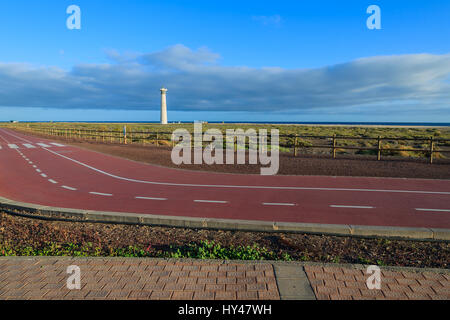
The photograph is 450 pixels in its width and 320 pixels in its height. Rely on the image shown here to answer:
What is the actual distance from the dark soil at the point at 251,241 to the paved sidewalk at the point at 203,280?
0.63 metres

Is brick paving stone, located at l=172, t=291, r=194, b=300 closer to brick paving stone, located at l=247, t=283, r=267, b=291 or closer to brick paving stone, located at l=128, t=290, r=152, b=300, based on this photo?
brick paving stone, located at l=128, t=290, r=152, b=300

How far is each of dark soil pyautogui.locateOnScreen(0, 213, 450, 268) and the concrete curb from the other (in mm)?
148

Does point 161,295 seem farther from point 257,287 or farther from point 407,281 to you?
point 407,281

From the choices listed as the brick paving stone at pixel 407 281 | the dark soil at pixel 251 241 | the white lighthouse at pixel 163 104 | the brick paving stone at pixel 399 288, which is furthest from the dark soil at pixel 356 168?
the white lighthouse at pixel 163 104

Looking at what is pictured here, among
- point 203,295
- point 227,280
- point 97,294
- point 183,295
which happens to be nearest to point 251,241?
point 227,280

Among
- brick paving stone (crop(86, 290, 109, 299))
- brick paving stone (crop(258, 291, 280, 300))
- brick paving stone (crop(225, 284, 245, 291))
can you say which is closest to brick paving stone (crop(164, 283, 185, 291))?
brick paving stone (crop(225, 284, 245, 291))

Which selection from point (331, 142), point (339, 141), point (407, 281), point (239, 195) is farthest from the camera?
point (339, 141)

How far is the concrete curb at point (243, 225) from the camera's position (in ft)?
18.6

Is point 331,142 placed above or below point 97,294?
above

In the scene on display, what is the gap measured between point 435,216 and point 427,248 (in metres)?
2.59

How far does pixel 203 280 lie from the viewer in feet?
12.8

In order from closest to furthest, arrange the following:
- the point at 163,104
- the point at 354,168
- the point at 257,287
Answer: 1. the point at 257,287
2. the point at 354,168
3. the point at 163,104

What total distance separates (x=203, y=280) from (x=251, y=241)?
1719 millimetres

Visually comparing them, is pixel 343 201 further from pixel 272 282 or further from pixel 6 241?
pixel 6 241
